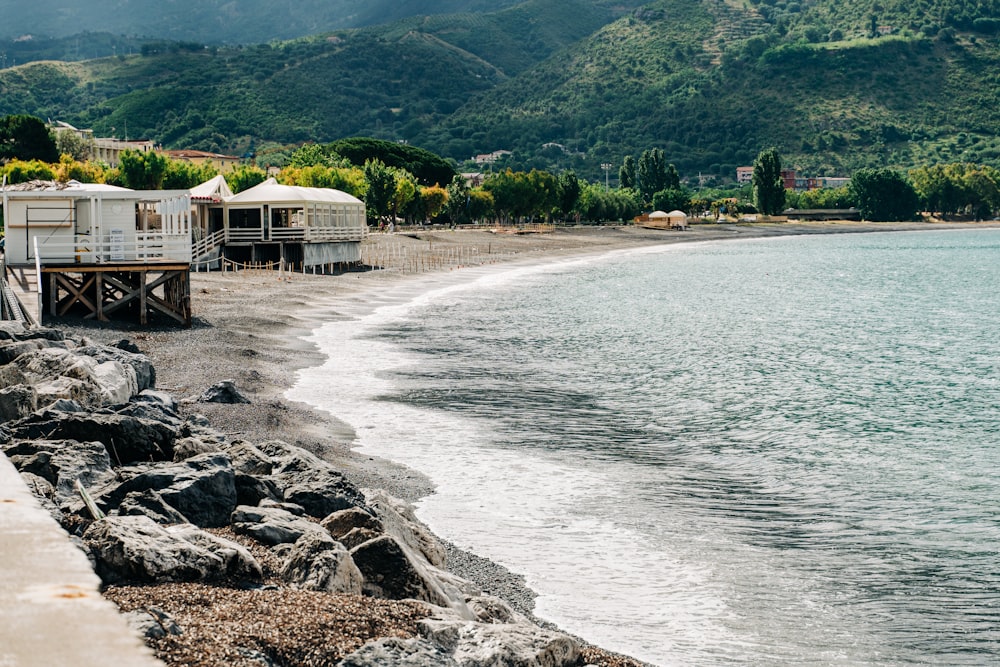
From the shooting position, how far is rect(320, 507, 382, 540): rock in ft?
34.8

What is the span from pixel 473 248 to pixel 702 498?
279 ft

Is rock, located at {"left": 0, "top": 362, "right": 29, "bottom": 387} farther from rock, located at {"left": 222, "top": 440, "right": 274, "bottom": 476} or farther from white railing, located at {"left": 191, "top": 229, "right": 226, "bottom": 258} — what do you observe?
white railing, located at {"left": 191, "top": 229, "right": 226, "bottom": 258}

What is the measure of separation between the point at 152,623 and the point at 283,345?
26.4m

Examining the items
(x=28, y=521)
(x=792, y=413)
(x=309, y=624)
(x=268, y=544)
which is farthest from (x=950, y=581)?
(x=792, y=413)

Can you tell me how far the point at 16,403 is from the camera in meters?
15.4

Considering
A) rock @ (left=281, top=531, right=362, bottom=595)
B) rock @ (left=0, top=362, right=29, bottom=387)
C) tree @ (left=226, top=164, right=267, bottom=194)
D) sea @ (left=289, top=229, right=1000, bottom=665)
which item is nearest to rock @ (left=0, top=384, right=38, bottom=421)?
rock @ (left=0, top=362, right=29, bottom=387)

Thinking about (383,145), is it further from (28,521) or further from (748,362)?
(28,521)

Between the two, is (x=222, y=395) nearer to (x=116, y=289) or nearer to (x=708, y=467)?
(x=708, y=467)

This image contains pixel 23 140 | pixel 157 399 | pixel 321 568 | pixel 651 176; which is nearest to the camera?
pixel 321 568

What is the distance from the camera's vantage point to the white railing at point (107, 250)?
31500mm

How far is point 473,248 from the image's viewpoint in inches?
3979

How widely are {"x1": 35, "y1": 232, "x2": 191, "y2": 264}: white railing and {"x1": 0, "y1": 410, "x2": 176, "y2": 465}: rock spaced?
59.5ft

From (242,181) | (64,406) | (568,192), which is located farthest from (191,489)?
(568,192)

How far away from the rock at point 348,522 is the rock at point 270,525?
142 mm
